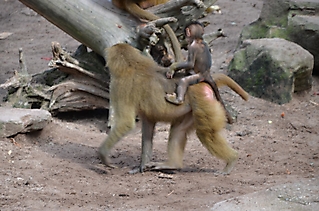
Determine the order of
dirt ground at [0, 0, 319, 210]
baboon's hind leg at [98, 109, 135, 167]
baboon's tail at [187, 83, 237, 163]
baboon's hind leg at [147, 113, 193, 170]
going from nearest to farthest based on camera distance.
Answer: dirt ground at [0, 0, 319, 210], baboon's tail at [187, 83, 237, 163], baboon's hind leg at [98, 109, 135, 167], baboon's hind leg at [147, 113, 193, 170]

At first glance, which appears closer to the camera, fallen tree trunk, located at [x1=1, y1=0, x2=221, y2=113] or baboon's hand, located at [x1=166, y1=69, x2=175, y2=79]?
baboon's hand, located at [x1=166, y1=69, x2=175, y2=79]

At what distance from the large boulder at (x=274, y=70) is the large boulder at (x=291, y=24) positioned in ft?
1.97

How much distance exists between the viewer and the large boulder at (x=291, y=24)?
9.84 meters

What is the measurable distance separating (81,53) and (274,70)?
3.22m

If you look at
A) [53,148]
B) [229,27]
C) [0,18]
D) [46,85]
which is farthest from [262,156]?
[0,18]

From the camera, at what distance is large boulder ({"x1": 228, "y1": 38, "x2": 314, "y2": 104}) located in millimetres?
8938

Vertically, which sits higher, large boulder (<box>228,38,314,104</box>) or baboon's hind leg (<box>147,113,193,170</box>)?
baboon's hind leg (<box>147,113,193,170</box>)

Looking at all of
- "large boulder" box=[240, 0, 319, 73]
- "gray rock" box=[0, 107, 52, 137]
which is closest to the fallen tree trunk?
"gray rock" box=[0, 107, 52, 137]

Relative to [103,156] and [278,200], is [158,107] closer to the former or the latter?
[103,156]

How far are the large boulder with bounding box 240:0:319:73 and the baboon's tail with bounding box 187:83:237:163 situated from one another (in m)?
4.62

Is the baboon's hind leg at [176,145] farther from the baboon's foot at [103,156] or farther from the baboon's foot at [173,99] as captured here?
the baboon's foot at [103,156]

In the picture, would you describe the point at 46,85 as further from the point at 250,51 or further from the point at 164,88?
the point at 250,51

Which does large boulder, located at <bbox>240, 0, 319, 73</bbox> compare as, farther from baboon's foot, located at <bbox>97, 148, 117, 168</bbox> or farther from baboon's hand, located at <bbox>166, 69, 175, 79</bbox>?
baboon's foot, located at <bbox>97, 148, 117, 168</bbox>

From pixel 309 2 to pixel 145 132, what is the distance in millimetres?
5591
